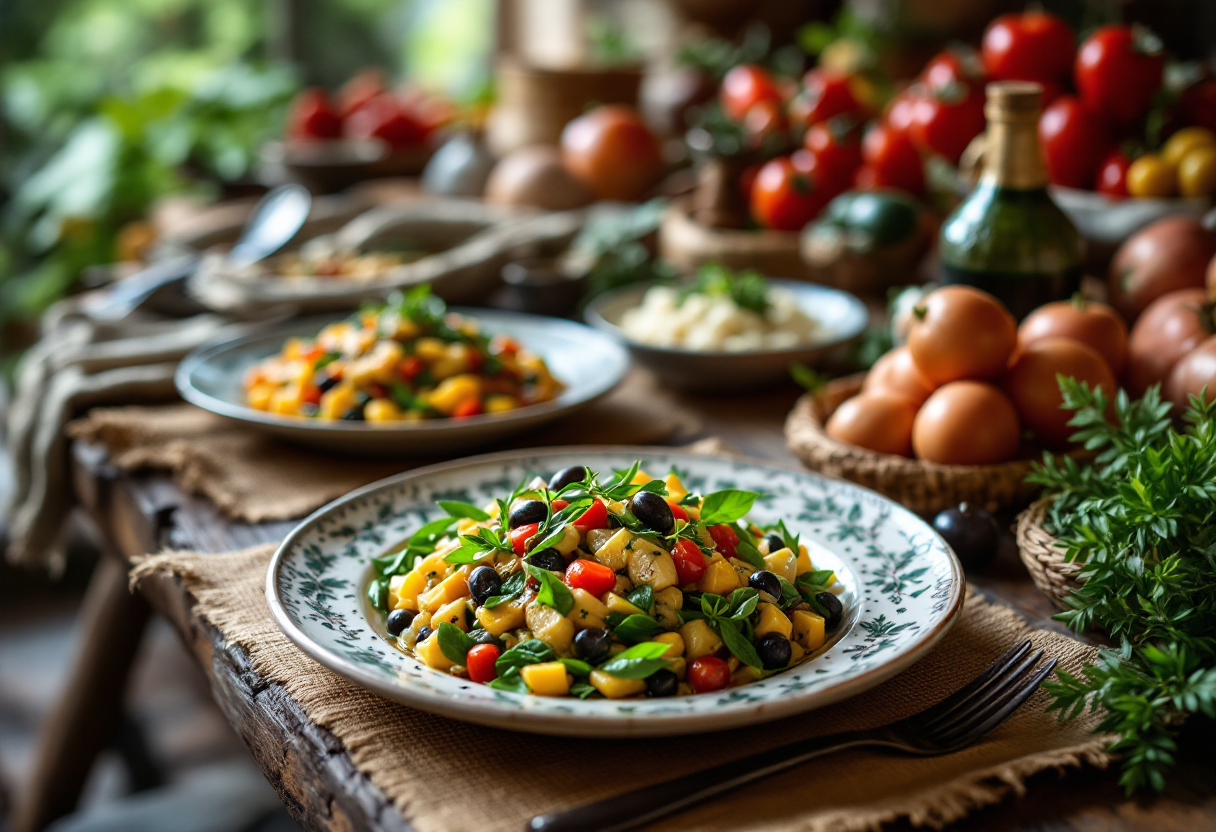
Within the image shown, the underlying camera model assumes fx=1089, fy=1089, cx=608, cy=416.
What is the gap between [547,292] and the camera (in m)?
2.41

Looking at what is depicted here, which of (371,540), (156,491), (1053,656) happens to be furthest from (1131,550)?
(156,491)

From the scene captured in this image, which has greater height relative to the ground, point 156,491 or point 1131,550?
point 1131,550

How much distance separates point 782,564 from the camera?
1163 millimetres

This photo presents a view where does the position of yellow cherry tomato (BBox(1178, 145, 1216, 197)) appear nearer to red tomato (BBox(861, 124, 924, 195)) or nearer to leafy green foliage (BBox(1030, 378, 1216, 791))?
red tomato (BBox(861, 124, 924, 195))

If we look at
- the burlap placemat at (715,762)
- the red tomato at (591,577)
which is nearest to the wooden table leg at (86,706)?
the burlap placemat at (715,762)

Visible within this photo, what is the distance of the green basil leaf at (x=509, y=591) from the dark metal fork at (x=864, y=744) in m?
0.22

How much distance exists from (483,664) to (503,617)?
51 millimetres

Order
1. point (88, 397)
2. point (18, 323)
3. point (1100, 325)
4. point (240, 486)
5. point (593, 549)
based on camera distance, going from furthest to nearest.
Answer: point (18, 323) < point (88, 397) < point (240, 486) < point (1100, 325) < point (593, 549)

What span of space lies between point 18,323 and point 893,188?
3349 mm

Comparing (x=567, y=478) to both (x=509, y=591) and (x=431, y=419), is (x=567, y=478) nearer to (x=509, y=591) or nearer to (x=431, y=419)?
(x=509, y=591)

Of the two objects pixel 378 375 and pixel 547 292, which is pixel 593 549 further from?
pixel 547 292

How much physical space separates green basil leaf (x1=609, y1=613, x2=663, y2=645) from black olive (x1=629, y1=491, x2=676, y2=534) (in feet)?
0.33

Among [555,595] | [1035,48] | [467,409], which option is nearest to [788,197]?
[1035,48]

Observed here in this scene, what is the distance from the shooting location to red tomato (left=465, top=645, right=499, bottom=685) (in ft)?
3.34
